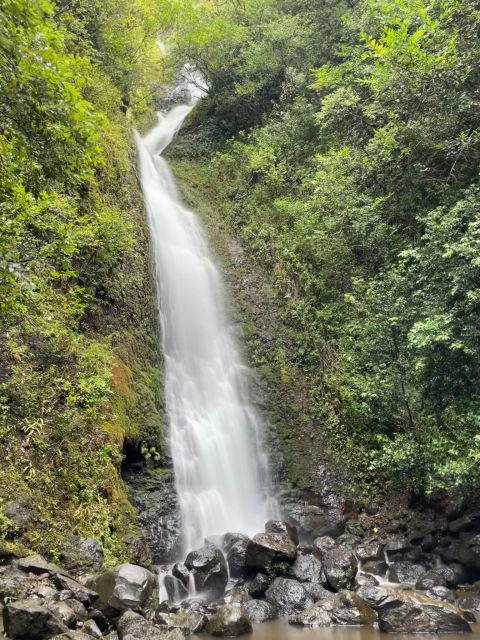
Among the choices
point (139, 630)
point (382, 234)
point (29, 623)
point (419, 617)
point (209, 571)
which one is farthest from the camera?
point (382, 234)

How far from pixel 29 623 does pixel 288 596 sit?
4.41 meters

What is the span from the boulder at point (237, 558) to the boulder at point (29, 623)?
4.29 m

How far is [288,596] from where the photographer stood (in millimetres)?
7969

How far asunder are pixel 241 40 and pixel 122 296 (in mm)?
16848

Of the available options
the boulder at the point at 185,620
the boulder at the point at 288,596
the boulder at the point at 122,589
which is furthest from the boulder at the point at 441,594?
the boulder at the point at 122,589

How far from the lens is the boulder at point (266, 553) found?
8.59 meters

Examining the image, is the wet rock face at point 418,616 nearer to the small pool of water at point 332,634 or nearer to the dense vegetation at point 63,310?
the small pool of water at point 332,634

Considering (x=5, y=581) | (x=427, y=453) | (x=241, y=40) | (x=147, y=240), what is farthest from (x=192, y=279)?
(x=241, y=40)

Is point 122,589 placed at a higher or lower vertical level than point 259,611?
higher

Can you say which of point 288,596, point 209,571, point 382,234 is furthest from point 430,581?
point 382,234

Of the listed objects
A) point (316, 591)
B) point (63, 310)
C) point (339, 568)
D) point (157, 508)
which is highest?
point (63, 310)

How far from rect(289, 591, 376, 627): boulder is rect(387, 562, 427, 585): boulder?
193 cm

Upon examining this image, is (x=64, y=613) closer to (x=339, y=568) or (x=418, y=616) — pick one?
(x=418, y=616)

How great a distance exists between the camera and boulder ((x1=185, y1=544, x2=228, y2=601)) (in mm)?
A: 8195
